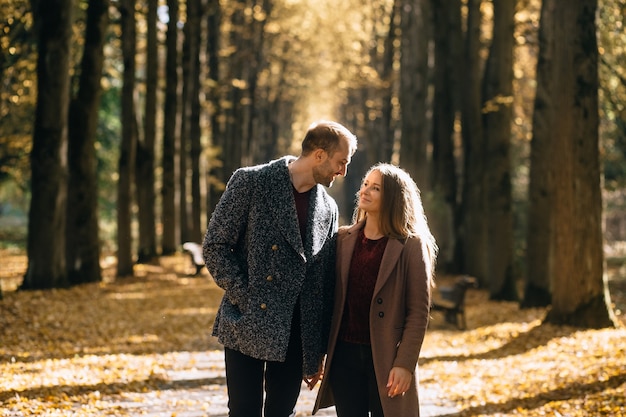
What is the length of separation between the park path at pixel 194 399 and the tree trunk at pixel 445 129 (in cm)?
1443

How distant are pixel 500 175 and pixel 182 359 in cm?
997

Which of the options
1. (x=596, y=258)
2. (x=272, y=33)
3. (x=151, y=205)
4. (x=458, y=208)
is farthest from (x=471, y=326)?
(x=272, y=33)

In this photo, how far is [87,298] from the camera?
653 inches

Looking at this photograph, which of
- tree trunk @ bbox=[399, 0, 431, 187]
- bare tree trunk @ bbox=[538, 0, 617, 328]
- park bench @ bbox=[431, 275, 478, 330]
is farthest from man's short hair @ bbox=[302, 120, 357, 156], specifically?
tree trunk @ bbox=[399, 0, 431, 187]

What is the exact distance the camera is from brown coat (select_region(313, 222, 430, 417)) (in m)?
4.48

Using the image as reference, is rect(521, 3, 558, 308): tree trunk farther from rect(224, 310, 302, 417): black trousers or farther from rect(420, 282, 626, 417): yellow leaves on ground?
rect(224, 310, 302, 417): black trousers

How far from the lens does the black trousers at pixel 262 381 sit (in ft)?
14.6

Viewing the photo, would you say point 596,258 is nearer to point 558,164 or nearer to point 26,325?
point 558,164

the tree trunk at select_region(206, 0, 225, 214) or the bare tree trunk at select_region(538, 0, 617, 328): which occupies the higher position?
the tree trunk at select_region(206, 0, 225, 214)

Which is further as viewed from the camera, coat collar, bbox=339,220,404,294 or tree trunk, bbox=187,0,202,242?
tree trunk, bbox=187,0,202,242

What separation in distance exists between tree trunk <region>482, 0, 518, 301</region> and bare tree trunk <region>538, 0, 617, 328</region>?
5.17 meters

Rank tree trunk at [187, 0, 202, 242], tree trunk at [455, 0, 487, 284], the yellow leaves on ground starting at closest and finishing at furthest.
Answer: the yellow leaves on ground, tree trunk at [455, 0, 487, 284], tree trunk at [187, 0, 202, 242]

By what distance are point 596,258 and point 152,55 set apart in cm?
1389

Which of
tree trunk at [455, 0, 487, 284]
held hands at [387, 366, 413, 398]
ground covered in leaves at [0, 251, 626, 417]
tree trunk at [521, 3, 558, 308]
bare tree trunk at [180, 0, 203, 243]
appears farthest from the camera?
bare tree trunk at [180, 0, 203, 243]
